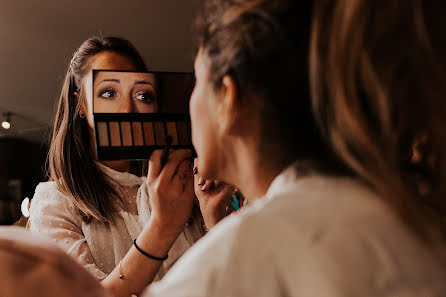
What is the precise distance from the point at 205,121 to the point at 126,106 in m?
0.37

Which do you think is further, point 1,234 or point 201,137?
point 201,137

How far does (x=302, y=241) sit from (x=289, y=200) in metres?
0.04

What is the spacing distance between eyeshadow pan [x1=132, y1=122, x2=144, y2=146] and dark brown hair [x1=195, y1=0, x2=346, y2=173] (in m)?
0.36

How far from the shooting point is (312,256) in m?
0.33

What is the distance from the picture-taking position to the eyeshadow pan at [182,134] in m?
0.82

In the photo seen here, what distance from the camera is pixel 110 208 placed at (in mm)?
973

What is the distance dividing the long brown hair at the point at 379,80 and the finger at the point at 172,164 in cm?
45

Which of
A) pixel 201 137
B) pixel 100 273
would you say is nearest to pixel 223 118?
pixel 201 137

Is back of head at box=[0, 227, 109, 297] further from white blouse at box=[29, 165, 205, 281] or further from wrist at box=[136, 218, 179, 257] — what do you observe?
white blouse at box=[29, 165, 205, 281]

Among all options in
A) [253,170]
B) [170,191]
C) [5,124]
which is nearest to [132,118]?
[170,191]

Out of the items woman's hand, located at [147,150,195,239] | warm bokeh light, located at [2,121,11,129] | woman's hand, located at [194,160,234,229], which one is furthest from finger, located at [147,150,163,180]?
warm bokeh light, located at [2,121,11,129]

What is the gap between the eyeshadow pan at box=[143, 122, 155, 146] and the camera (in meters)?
0.80

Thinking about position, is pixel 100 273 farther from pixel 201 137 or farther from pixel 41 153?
pixel 41 153

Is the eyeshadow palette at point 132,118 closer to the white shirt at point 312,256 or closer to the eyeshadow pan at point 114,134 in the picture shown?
the eyeshadow pan at point 114,134
